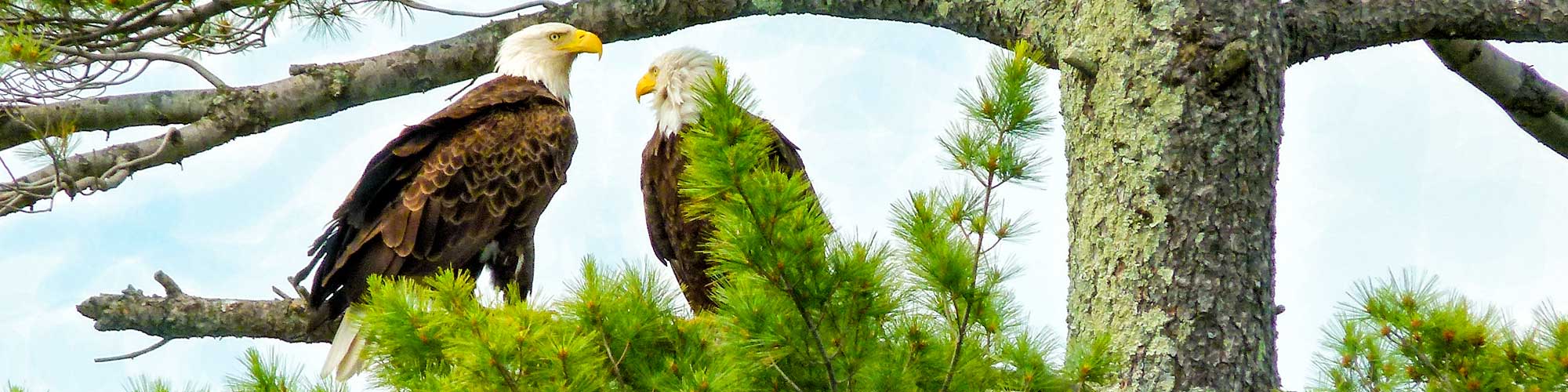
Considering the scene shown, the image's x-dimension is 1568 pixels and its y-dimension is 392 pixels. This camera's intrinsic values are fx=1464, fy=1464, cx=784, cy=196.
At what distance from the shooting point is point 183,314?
4.42 metres

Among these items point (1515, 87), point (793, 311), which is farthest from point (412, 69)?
point (1515, 87)

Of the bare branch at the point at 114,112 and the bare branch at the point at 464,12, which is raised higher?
the bare branch at the point at 464,12

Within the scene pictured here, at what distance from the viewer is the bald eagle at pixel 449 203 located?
4.55 metres

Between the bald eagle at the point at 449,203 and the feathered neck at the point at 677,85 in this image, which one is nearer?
the bald eagle at the point at 449,203

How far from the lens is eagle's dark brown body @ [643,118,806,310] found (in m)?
4.77

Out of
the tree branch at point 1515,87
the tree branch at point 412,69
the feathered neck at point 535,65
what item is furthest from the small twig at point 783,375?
the feathered neck at point 535,65

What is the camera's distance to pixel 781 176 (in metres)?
2.46

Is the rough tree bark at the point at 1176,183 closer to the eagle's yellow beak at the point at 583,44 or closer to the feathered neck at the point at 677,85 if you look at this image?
the feathered neck at the point at 677,85

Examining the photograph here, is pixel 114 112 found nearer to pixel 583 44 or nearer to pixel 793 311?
pixel 583 44

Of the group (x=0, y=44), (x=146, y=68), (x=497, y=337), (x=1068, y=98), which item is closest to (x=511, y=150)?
(x=146, y=68)

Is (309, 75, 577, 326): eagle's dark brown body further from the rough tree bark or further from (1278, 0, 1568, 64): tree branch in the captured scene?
(1278, 0, 1568, 64): tree branch

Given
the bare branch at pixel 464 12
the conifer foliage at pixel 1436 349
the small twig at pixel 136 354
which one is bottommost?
the small twig at pixel 136 354

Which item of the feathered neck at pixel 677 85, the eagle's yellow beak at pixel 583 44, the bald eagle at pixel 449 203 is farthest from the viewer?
the eagle's yellow beak at pixel 583 44

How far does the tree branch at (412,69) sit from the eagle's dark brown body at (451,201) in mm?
309
